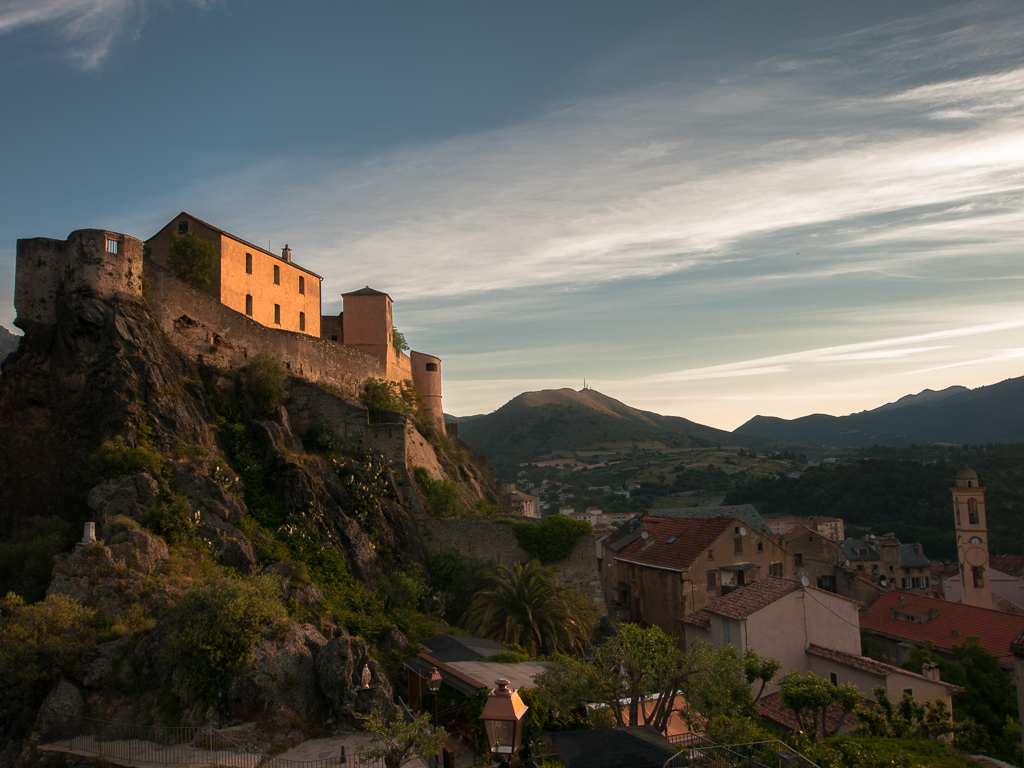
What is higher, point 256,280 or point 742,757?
point 256,280

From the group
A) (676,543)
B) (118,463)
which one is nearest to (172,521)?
(118,463)

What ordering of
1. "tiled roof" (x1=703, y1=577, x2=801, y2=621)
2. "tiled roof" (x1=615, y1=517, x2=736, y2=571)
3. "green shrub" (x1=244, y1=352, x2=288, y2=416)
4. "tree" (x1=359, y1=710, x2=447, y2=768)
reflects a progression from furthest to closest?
"tiled roof" (x1=615, y1=517, x2=736, y2=571) < "green shrub" (x1=244, y1=352, x2=288, y2=416) < "tiled roof" (x1=703, y1=577, x2=801, y2=621) < "tree" (x1=359, y1=710, x2=447, y2=768)

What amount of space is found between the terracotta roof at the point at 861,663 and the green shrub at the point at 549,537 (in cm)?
995

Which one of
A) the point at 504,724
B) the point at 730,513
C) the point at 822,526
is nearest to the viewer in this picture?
the point at 504,724

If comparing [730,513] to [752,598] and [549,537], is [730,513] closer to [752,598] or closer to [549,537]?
[752,598]

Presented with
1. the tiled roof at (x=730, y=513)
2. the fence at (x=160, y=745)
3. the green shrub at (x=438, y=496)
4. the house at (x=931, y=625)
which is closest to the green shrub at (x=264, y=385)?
the green shrub at (x=438, y=496)

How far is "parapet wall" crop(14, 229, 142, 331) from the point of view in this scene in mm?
25656

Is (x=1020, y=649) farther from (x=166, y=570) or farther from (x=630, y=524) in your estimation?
(x=630, y=524)

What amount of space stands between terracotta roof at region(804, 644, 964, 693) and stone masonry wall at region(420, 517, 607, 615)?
8441 mm

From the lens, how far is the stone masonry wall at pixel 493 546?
97.6 ft

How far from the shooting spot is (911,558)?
70562 millimetres

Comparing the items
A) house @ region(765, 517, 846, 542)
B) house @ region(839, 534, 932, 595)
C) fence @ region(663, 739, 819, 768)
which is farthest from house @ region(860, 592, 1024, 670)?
house @ region(765, 517, 846, 542)

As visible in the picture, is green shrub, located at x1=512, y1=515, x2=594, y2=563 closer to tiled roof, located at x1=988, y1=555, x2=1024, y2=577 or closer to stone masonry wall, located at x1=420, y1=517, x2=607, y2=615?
stone masonry wall, located at x1=420, y1=517, x2=607, y2=615

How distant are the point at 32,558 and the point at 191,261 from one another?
51.1 feet
